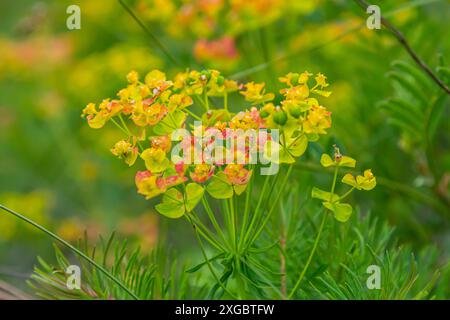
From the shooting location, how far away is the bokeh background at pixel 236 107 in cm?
112

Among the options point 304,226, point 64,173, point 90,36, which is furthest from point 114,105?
point 90,36

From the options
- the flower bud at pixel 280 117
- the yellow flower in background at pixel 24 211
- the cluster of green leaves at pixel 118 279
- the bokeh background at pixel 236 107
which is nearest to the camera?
the flower bud at pixel 280 117

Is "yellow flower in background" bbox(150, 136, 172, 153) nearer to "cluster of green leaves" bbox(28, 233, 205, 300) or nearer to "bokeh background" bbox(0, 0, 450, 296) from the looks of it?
"cluster of green leaves" bbox(28, 233, 205, 300)

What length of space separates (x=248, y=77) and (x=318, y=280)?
0.69 meters

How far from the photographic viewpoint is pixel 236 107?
1562 mm

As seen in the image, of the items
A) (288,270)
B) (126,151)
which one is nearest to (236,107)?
(288,270)

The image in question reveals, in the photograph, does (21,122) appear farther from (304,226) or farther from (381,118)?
(304,226)

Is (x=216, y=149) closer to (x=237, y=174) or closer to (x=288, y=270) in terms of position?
(x=237, y=174)

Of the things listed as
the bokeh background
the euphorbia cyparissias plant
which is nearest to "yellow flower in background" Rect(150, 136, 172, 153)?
the euphorbia cyparissias plant

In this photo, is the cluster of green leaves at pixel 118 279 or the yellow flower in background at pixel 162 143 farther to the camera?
the cluster of green leaves at pixel 118 279

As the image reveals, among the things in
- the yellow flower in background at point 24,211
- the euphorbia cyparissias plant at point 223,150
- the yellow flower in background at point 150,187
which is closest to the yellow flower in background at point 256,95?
the euphorbia cyparissias plant at point 223,150

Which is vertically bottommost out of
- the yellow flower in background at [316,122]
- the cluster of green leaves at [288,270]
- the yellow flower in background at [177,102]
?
the cluster of green leaves at [288,270]

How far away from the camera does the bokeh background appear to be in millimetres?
1120

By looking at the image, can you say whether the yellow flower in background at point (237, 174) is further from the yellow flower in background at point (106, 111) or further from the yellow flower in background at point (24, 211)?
the yellow flower in background at point (24, 211)
